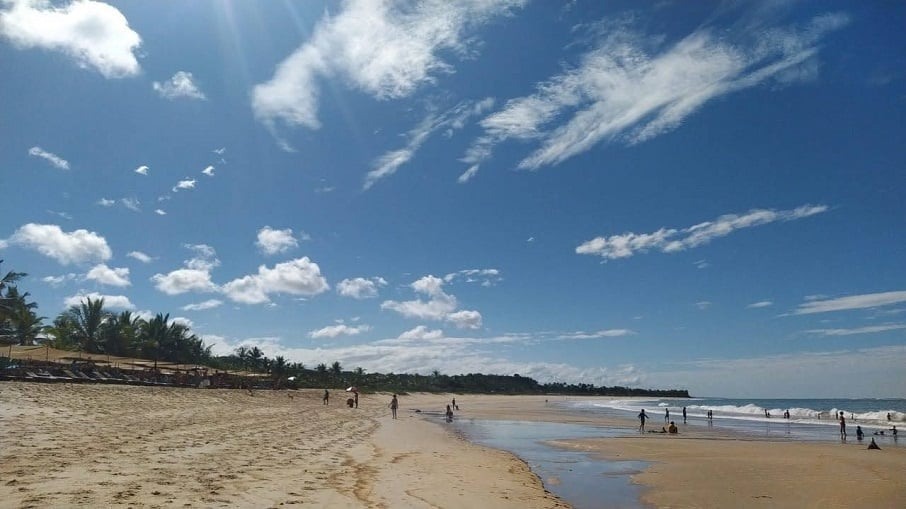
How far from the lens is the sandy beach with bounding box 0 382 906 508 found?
961 centimetres

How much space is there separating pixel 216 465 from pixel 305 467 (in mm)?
2059

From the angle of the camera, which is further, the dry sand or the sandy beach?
the sandy beach

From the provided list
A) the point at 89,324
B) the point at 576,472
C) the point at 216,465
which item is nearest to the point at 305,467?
the point at 216,465

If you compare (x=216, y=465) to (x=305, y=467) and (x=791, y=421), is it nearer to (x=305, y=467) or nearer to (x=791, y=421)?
(x=305, y=467)

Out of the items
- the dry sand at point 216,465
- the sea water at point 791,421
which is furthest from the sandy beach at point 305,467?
the sea water at point 791,421

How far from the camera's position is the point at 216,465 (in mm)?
12195

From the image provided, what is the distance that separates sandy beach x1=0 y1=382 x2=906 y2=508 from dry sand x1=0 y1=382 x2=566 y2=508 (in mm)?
42

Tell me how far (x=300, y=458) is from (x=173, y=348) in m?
59.6

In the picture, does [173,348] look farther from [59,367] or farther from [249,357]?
[59,367]

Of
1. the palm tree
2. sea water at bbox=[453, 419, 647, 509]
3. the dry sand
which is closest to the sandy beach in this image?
the dry sand

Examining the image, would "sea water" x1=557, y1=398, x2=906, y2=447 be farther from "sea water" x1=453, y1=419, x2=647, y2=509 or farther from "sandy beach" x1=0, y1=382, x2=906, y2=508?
"sea water" x1=453, y1=419, x2=647, y2=509

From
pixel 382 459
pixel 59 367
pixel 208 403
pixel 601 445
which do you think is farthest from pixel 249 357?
pixel 382 459

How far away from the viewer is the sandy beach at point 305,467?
31.5 ft

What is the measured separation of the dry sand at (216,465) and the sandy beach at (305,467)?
0.14 feet
